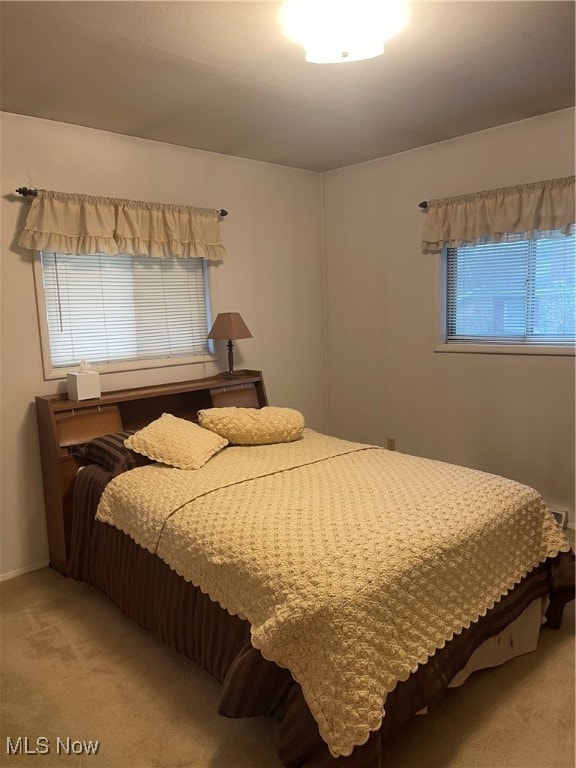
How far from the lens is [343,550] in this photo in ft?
5.80

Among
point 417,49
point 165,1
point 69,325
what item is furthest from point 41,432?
point 417,49

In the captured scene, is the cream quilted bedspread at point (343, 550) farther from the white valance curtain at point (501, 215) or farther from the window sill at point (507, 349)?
the white valance curtain at point (501, 215)

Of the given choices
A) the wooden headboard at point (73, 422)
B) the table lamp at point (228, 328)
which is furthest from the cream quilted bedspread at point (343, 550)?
the table lamp at point (228, 328)

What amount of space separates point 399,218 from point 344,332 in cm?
98

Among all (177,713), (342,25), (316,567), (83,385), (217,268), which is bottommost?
(177,713)

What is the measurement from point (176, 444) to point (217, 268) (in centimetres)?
154

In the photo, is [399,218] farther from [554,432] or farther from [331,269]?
[554,432]

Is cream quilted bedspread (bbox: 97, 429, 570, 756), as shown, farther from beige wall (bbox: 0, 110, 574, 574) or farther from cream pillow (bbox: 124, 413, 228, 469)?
beige wall (bbox: 0, 110, 574, 574)

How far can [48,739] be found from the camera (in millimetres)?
1859

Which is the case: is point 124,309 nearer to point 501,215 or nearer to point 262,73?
point 262,73

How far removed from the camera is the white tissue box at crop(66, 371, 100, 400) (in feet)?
9.73

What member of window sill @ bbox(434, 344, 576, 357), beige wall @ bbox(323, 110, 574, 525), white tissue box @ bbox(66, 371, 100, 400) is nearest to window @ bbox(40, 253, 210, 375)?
white tissue box @ bbox(66, 371, 100, 400)

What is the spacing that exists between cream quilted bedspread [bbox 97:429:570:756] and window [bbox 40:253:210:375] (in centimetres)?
103

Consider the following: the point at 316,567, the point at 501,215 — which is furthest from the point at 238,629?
the point at 501,215
